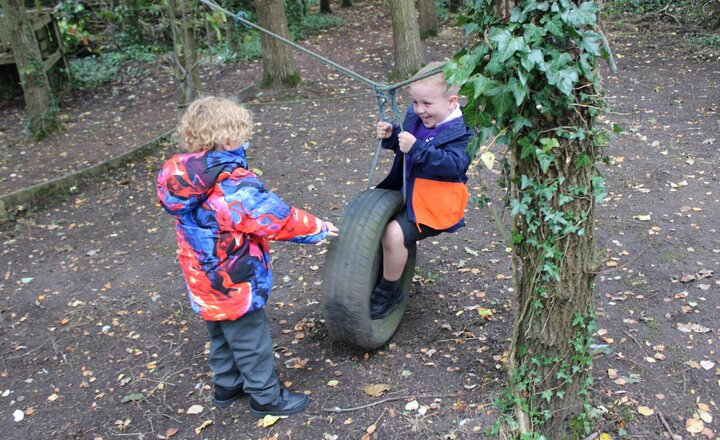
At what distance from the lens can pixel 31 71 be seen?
7.27 m

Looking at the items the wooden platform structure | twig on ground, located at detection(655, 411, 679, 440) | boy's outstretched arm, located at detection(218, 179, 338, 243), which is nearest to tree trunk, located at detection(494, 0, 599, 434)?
twig on ground, located at detection(655, 411, 679, 440)

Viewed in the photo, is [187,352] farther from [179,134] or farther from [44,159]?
[44,159]

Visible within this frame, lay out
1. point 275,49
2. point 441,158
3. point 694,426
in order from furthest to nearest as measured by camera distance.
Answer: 1. point 275,49
2. point 441,158
3. point 694,426

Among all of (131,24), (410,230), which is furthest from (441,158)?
(131,24)

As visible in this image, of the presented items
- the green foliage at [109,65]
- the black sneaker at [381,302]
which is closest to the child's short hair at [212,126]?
the black sneaker at [381,302]

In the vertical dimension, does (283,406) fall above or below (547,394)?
below

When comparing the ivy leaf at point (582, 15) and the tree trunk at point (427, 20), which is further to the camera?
the tree trunk at point (427, 20)

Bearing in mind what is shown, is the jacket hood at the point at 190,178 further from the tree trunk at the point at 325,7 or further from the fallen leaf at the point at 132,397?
the tree trunk at the point at 325,7

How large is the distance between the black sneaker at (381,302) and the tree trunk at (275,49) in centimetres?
547

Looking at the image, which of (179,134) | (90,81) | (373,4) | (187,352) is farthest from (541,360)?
(373,4)

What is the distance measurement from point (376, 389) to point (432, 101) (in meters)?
1.51

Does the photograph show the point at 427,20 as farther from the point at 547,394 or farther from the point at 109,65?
the point at 547,394

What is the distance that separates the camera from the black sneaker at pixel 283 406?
9.60 ft

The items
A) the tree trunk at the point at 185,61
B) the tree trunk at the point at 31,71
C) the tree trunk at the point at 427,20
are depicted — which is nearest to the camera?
the tree trunk at the point at 185,61
